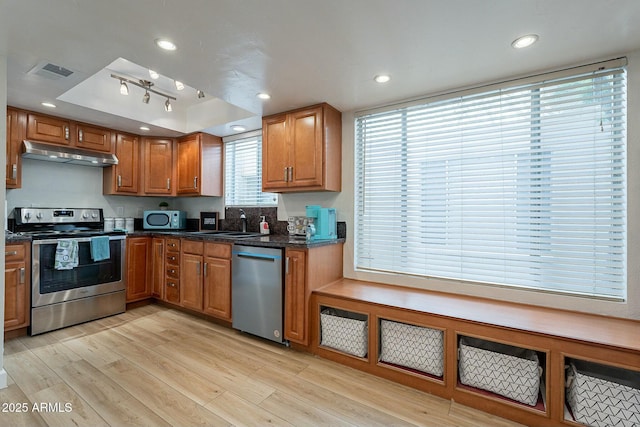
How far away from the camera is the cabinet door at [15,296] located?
2.63 metres

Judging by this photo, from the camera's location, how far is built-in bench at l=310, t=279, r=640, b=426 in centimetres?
160

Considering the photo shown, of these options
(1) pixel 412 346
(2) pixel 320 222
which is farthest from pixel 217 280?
(1) pixel 412 346

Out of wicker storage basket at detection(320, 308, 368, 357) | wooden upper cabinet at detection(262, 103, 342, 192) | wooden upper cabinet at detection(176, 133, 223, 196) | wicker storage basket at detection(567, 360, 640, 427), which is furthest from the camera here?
wooden upper cabinet at detection(176, 133, 223, 196)

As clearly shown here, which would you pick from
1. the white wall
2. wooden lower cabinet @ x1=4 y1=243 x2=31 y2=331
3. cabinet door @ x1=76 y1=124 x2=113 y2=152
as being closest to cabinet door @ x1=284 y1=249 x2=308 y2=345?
the white wall

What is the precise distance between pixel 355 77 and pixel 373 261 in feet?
5.66

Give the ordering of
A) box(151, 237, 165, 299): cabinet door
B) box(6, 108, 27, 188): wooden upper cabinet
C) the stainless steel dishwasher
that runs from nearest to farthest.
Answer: the stainless steel dishwasher, box(6, 108, 27, 188): wooden upper cabinet, box(151, 237, 165, 299): cabinet door

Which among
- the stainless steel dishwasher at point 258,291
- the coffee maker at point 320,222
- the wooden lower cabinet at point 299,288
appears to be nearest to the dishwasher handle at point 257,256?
the stainless steel dishwasher at point 258,291

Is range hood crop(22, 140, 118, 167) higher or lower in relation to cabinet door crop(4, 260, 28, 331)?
higher

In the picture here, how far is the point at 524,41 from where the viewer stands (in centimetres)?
177

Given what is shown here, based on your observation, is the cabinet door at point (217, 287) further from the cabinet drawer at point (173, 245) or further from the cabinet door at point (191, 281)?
the cabinet drawer at point (173, 245)

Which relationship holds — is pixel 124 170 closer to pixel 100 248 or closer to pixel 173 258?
pixel 100 248

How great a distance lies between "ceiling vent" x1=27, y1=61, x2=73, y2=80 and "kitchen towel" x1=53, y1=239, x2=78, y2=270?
62.8 inches

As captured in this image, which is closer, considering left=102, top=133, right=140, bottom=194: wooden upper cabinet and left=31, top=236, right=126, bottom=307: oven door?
left=31, top=236, right=126, bottom=307: oven door

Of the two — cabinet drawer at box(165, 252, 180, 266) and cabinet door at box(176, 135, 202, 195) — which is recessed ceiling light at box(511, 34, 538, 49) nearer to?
cabinet door at box(176, 135, 202, 195)
